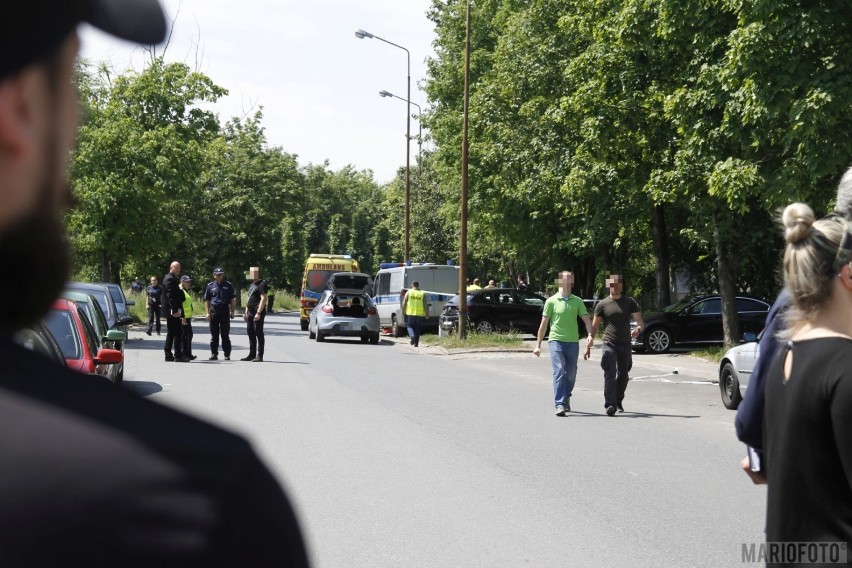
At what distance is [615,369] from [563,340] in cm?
78

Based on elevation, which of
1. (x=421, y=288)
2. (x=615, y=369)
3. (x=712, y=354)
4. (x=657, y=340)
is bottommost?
(x=712, y=354)

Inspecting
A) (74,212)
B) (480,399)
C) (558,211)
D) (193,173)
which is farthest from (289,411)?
(558,211)

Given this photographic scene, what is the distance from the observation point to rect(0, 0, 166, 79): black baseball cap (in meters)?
0.65

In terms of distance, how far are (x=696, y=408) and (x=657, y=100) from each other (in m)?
13.0

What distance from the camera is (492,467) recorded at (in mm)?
9672

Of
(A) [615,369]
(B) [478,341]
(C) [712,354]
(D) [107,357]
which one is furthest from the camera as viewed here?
(B) [478,341]

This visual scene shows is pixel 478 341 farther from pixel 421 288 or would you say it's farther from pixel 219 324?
pixel 219 324

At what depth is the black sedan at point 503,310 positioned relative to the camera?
33.4m

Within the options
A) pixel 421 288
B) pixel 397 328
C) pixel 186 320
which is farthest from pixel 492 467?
pixel 421 288

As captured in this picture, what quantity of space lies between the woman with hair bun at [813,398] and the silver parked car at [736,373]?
12.7 metres

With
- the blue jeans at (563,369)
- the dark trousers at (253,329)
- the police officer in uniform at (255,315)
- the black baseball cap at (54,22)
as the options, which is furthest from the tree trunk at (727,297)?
the black baseball cap at (54,22)

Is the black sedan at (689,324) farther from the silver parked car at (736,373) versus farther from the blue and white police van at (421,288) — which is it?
the silver parked car at (736,373)

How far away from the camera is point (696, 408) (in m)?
15.4

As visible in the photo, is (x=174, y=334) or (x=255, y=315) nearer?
(x=174, y=334)
